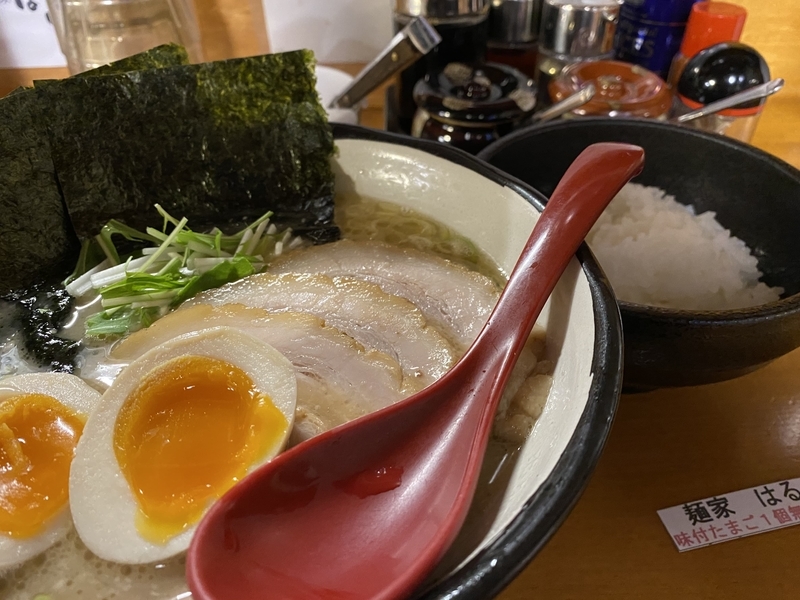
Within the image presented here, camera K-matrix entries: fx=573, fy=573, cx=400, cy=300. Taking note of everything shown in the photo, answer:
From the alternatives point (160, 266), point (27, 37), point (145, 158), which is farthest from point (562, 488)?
point (27, 37)

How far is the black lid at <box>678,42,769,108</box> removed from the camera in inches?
63.5

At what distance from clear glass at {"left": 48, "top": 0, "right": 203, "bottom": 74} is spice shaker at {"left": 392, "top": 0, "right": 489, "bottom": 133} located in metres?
0.81

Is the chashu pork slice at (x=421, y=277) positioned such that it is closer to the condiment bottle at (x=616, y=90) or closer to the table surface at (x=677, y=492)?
the table surface at (x=677, y=492)

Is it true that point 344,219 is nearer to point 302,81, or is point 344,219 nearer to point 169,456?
point 302,81

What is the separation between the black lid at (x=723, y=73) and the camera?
5.29ft

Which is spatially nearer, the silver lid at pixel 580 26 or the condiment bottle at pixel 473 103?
the condiment bottle at pixel 473 103

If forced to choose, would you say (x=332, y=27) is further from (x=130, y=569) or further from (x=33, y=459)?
(x=130, y=569)

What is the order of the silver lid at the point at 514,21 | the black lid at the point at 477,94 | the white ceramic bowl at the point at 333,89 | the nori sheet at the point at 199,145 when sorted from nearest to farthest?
the nori sheet at the point at 199,145 < the black lid at the point at 477,94 < the white ceramic bowl at the point at 333,89 < the silver lid at the point at 514,21

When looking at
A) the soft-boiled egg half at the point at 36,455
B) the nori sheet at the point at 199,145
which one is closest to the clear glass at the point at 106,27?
the nori sheet at the point at 199,145

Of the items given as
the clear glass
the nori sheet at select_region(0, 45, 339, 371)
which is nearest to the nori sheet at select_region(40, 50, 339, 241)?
the nori sheet at select_region(0, 45, 339, 371)

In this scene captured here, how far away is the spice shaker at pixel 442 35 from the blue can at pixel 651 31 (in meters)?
0.54

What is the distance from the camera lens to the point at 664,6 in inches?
78.0

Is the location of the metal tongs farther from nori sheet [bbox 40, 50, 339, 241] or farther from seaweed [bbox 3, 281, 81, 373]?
seaweed [bbox 3, 281, 81, 373]

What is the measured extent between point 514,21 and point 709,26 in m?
0.64
